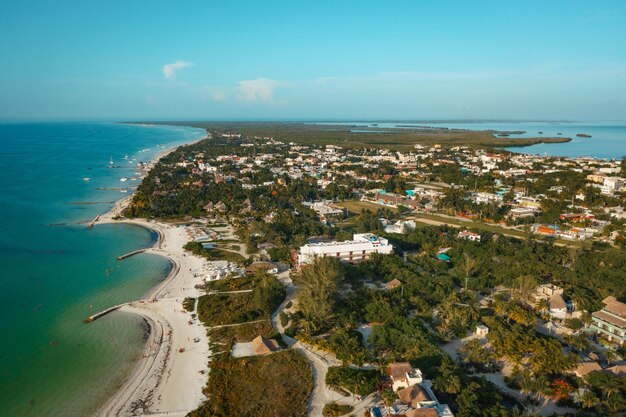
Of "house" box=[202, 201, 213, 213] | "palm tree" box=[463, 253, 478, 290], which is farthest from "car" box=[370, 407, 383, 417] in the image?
"house" box=[202, 201, 213, 213]

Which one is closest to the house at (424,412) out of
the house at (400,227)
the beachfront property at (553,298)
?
the beachfront property at (553,298)

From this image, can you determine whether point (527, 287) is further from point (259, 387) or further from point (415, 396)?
point (259, 387)

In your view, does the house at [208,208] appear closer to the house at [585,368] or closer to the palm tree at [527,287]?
the palm tree at [527,287]

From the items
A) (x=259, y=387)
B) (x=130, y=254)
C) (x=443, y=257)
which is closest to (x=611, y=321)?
(x=443, y=257)

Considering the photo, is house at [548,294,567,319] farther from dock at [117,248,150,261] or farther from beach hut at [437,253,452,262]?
dock at [117,248,150,261]

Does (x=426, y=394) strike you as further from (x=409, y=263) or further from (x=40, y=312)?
(x=40, y=312)

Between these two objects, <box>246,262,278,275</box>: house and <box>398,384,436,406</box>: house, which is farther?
<box>246,262,278,275</box>: house
